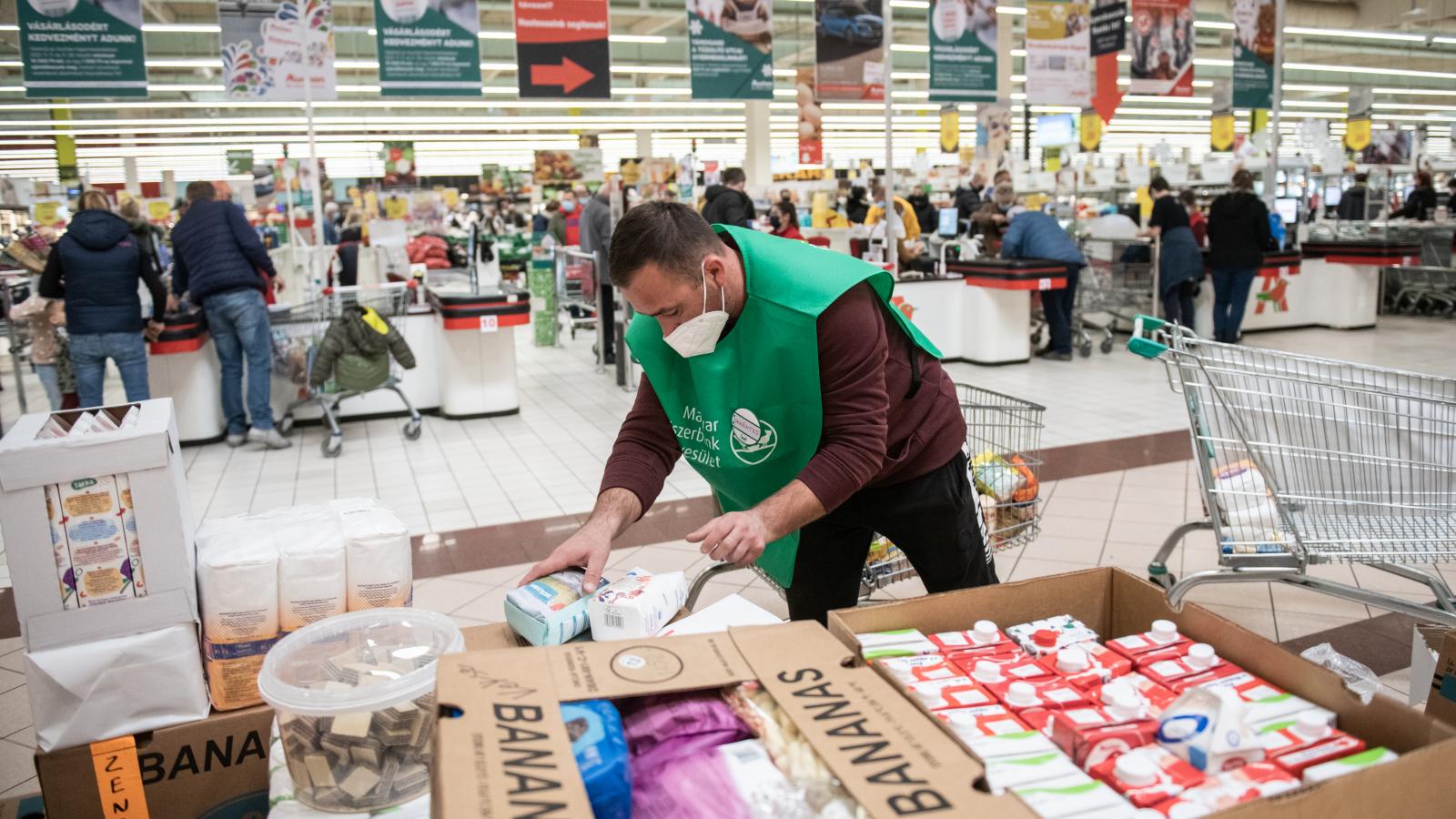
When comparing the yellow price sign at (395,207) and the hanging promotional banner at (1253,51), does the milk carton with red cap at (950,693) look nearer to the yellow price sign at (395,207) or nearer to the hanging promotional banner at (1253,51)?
the yellow price sign at (395,207)

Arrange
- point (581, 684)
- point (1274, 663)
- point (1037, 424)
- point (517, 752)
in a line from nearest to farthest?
point (517, 752), point (581, 684), point (1274, 663), point (1037, 424)

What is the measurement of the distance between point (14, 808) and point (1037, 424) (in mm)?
2848

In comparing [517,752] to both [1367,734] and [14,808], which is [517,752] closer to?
[1367,734]

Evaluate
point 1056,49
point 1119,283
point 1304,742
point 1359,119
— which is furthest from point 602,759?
point 1359,119

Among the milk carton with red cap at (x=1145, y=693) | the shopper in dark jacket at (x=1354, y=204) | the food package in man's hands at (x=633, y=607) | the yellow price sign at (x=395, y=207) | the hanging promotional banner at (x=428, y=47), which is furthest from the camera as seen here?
the shopper in dark jacket at (x=1354, y=204)

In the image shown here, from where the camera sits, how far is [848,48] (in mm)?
9734

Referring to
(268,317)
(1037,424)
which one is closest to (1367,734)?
(1037,424)

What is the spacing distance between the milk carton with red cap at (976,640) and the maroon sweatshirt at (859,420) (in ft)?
1.37

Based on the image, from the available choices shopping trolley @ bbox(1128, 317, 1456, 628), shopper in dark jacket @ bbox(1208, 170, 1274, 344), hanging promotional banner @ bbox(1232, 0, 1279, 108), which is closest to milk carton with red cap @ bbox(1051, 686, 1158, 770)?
shopping trolley @ bbox(1128, 317, 1456, 628)

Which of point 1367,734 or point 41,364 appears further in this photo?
point 41,364

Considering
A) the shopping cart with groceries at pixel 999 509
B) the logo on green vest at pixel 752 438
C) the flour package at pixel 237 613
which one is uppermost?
the logo on green vest at pixel 752 438

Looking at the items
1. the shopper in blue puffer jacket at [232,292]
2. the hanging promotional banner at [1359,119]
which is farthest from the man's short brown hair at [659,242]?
the hanging promotional banner at [1359,119]

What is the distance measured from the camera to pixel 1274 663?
1380mm

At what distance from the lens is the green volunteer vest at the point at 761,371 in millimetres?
1951
